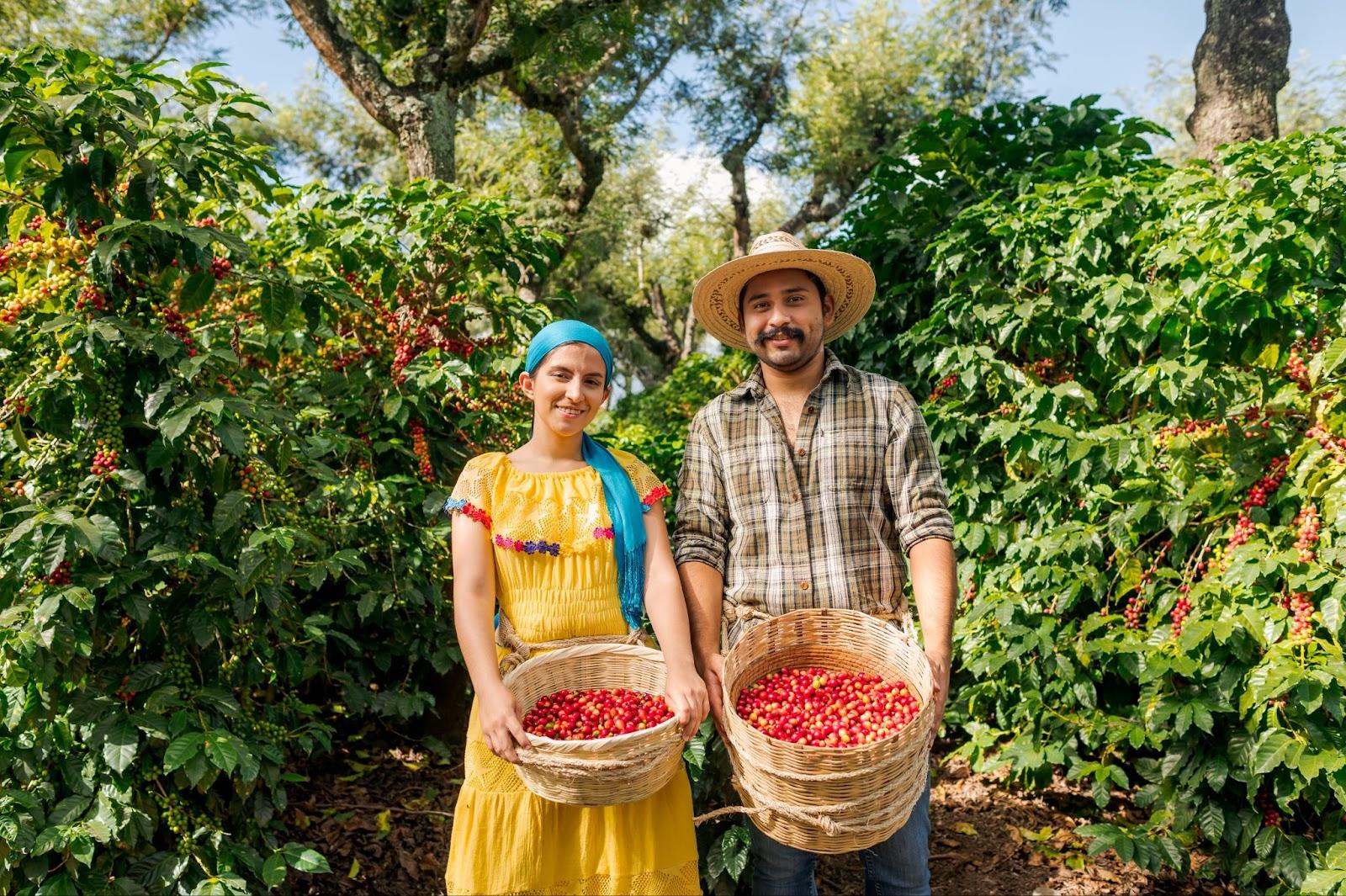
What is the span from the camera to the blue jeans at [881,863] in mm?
2104

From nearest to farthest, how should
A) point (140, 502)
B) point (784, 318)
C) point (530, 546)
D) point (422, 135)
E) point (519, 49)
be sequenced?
point (530, 546) < point (784, 318) < point (140, 502) < point (422, 135) < point (519, 49)

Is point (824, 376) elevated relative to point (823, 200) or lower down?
lower down

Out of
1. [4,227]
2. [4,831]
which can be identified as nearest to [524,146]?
[4,227]

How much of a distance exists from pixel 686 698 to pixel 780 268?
3.38 feet

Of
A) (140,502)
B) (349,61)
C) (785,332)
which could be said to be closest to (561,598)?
(785,332)

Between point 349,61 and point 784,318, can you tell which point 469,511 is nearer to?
point 784,318

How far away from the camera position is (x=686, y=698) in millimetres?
1834

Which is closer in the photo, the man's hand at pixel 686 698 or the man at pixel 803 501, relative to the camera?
the man's hand at pixel 686 698

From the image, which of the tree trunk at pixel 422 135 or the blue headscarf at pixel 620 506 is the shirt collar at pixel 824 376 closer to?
the blue headscarf at pixel 620 506

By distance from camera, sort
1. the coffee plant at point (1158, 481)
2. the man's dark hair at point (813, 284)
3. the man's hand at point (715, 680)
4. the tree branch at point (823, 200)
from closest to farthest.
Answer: the man's hand at point (715, 680) → the man's dark hair at point (813, 284) → the coffee plant at point (1158, 481) → the tree branch at point (823, 200)

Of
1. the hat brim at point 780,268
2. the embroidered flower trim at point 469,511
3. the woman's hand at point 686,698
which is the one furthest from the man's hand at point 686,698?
the hat brim at point 780,268

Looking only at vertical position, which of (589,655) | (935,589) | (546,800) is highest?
(935,589)

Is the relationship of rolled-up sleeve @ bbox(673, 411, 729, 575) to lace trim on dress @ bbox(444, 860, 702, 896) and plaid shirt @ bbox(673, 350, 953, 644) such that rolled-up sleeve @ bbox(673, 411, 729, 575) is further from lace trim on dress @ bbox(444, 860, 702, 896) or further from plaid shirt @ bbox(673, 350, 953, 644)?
lace trim on dress @ bbox(444, 860, 702, 896)

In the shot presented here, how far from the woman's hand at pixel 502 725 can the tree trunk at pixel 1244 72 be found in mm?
5057
